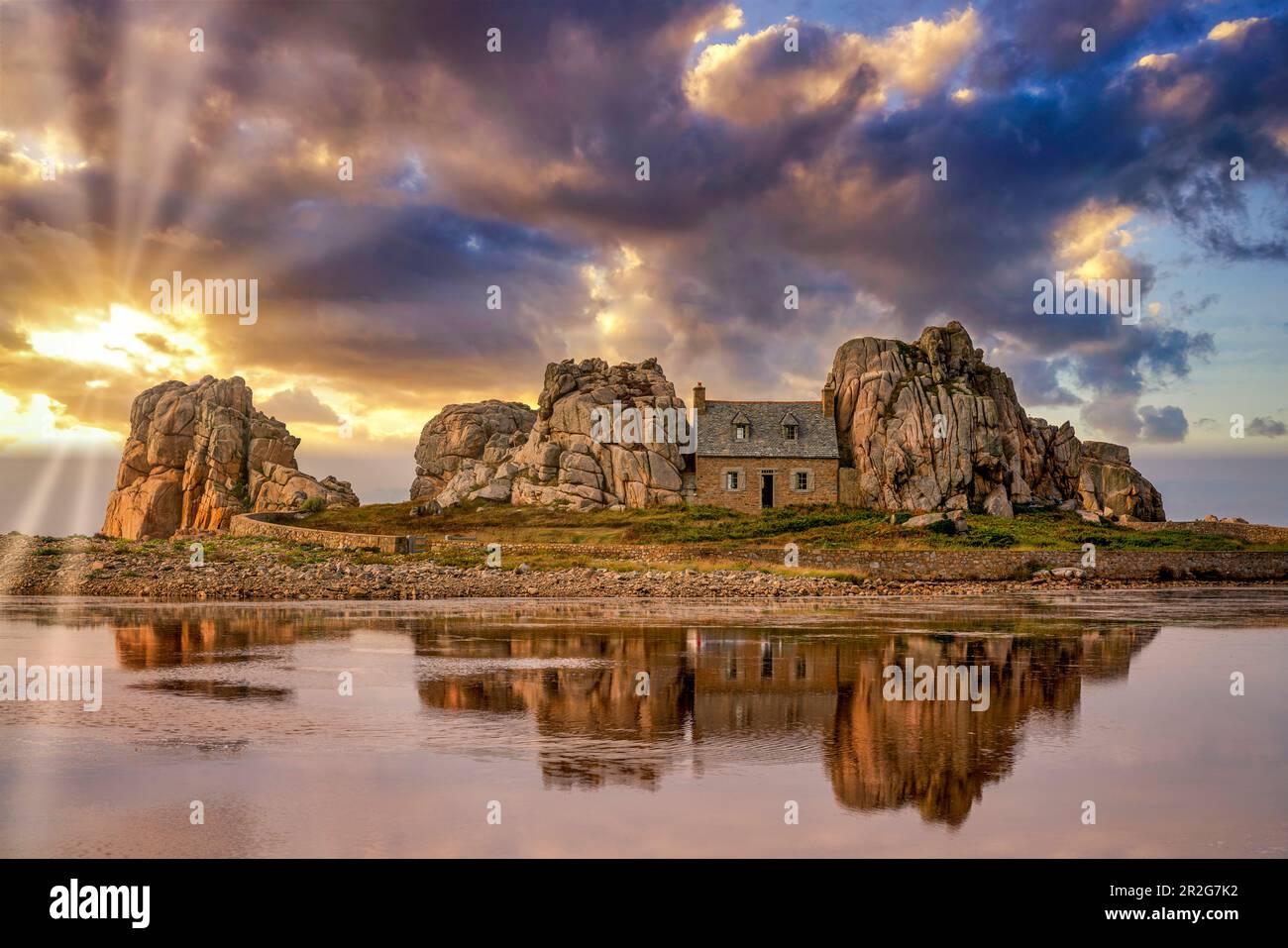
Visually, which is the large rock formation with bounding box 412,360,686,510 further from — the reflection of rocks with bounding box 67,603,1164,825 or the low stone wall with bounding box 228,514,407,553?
the reflection of rocks with bounding box 67,603,1164,825

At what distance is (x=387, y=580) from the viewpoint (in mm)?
43969

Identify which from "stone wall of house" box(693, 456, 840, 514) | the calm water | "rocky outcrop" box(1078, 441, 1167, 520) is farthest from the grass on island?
the calm water

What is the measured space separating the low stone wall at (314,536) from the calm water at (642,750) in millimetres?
31458

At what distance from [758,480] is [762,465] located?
118 centimetres

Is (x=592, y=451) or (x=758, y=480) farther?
(x=592, y=451)

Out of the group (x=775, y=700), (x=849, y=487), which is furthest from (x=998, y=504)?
(x=775, y=700)

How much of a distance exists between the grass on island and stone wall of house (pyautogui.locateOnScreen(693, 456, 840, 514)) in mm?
1866

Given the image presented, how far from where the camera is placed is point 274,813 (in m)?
9.31

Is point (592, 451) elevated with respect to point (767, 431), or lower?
lower

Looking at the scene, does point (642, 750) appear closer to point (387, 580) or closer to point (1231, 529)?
point (387, 580)

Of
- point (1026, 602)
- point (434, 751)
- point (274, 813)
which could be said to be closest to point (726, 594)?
point (1026, 602)

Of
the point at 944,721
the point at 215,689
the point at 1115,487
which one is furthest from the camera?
the point at 1115,487
